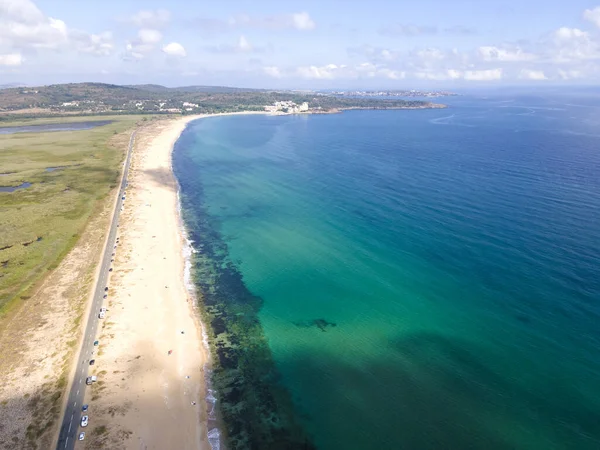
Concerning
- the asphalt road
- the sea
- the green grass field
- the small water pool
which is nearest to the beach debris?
the sea

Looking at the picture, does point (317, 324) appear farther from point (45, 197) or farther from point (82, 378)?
point (45, 197)

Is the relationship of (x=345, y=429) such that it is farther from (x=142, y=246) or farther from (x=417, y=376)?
(x=142, y=246)

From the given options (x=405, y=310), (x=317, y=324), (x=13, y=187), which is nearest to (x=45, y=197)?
(x=13, y=187)

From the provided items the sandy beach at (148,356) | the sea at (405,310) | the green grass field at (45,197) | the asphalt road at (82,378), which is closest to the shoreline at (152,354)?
the sandy beach at (148,356)

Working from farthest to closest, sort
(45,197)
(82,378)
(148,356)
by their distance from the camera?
(45,197) → (148,356) → (82,378)

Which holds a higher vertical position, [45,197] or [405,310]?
[45,197]

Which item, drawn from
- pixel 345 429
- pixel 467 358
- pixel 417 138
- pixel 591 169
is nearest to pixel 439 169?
pixel 591 169

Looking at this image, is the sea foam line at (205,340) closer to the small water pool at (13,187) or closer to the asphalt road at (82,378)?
the asphalt road at (82,378)
